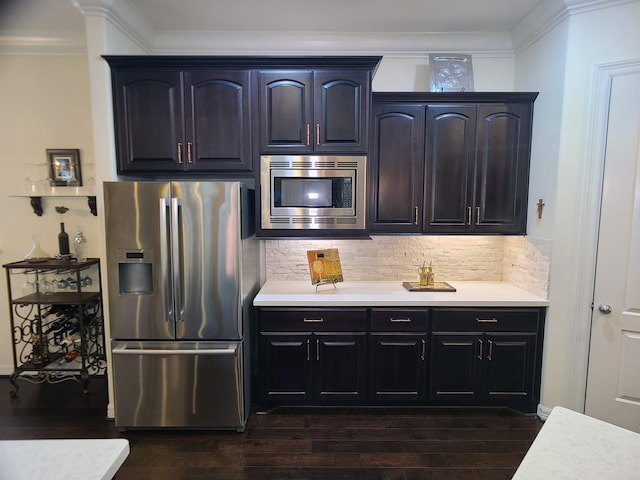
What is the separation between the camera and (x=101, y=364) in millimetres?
3232

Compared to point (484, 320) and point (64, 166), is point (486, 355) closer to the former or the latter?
point (484, 320)

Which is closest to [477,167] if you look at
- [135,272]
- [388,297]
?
[388,297]

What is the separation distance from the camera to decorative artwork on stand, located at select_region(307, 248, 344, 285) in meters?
2.89

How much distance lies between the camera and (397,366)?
2.72m

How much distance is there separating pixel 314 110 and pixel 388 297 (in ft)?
5.04

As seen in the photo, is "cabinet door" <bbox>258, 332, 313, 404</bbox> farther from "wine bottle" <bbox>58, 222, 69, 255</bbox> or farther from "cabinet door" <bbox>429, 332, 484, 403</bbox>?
"wine bottle" <bbox>58, 222, 69, 255</bbox>

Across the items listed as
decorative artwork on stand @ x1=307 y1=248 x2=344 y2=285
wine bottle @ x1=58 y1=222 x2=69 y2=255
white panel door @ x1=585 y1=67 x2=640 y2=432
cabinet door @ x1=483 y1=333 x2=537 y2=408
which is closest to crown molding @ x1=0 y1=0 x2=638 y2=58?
white panel door @ x1=585 y1=67 x2=640 y2=432

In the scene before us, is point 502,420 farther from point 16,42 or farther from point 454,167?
point 16,42

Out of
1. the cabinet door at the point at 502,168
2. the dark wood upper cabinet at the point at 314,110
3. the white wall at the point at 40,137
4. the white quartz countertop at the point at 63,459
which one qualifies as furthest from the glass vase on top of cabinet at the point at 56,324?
the cabinet door at the point at 502,168

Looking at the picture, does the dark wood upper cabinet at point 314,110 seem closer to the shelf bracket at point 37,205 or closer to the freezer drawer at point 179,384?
the freezer drawer at point 179,384

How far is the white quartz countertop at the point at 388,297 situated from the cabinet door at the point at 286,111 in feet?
3.68

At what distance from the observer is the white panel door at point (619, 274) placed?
7.63 ft

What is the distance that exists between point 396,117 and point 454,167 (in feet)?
2.03

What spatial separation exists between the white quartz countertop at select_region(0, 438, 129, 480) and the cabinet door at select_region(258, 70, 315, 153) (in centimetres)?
206
